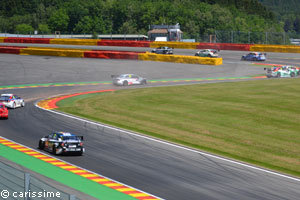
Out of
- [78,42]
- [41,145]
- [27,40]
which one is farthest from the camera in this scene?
→ [27,40]

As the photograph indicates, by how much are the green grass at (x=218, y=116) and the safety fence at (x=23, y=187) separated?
1166 cm

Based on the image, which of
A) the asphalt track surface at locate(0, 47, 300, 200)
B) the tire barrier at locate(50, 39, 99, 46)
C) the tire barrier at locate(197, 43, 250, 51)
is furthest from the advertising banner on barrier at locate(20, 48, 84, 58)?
the asphalt track surface at locate(0, 47, 300, 200)

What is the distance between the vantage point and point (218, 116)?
29.0 metres

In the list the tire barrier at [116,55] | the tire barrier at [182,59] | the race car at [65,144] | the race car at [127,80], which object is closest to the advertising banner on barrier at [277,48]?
the tire barrier at [182,59]

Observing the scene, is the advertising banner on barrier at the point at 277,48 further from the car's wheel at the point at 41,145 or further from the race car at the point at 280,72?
the car's wheel at the point at 41,145

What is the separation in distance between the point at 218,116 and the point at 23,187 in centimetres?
2109

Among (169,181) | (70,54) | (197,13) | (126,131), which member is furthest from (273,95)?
(197,13)

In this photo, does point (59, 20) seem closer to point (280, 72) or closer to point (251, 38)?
point (251, 38)

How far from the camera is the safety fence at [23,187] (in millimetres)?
8148

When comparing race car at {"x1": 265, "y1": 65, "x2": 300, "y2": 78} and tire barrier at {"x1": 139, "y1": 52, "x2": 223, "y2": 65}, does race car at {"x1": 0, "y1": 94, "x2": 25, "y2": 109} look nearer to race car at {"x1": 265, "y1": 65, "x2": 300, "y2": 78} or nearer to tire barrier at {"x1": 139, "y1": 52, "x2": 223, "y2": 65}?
race car at {"x1": 265, "y1": 65, "x2": 300, "y2": 78}

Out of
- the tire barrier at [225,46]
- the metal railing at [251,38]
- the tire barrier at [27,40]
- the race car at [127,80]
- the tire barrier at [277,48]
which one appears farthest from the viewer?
the tire barrier at [27,40]

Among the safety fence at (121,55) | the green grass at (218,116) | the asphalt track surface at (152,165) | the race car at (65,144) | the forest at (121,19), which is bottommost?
the green grass at (218,116)

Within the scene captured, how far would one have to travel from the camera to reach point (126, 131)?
24.9m

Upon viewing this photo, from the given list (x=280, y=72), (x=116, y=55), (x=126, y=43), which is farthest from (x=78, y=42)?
(x=280, y=72)
